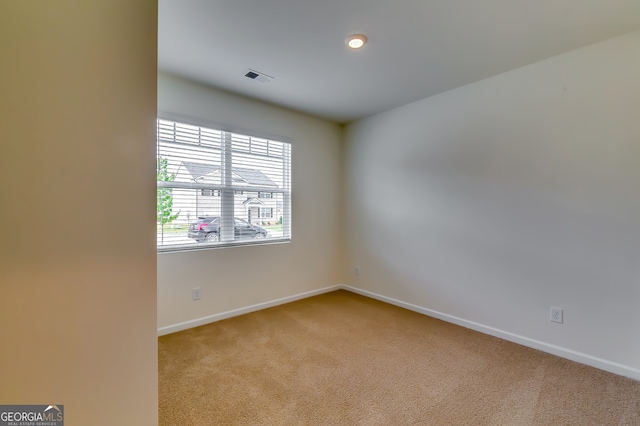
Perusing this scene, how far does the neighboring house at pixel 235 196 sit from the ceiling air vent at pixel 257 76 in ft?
3.29

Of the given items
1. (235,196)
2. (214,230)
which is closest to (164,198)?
(214,230)

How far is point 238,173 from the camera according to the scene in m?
3.16

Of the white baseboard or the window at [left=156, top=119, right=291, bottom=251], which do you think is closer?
A: the white baseboard

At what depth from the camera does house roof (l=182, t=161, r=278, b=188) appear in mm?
2808

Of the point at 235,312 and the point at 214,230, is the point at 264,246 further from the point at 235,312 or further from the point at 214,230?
the point at 235,312

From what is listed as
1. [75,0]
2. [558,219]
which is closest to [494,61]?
[558,219]

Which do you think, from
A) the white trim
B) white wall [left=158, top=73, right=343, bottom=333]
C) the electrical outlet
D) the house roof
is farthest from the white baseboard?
the house roof

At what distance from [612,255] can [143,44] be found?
10.8 feet

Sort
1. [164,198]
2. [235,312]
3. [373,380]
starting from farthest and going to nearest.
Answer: [235,312], [164,198], [373,380]

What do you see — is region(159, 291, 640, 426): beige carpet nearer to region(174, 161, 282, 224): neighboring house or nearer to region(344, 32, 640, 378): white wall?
region(344, 32, 640, 378): white wall

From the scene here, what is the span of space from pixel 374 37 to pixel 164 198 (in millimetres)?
2362

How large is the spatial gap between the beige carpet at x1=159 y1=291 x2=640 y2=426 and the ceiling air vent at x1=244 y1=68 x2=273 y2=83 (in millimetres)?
2547

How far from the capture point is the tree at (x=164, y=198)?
8.55ft

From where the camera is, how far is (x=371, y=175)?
149 inches
